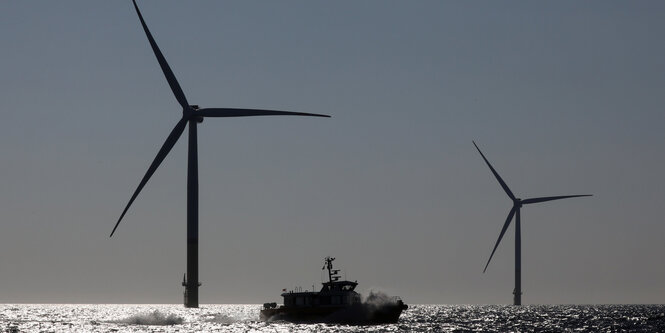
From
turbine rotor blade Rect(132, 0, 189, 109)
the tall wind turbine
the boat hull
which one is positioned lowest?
the boat hull

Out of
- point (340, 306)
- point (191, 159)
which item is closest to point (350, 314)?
point (340, 306)

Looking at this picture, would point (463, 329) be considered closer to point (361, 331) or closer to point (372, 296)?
point (372, 296)

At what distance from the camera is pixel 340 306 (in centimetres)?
16100

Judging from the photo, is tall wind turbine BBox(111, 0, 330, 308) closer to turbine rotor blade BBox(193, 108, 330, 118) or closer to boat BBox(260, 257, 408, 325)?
turbine rotor blade BBox(193, 108, 330, 118)

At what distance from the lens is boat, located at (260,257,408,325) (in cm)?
16138

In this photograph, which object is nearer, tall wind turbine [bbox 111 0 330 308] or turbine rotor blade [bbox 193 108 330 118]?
turbine rotor blade [bbox 193 108 330 118]

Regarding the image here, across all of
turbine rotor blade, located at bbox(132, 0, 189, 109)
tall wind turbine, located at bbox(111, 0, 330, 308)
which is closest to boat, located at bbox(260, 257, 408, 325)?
tall wind turbine, located at bbox(111, 0, 330, 308)

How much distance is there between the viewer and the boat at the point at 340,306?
161m

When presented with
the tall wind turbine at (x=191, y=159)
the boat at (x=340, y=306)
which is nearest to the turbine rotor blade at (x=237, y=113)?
the tall wind turbine at (x=191, y=159)

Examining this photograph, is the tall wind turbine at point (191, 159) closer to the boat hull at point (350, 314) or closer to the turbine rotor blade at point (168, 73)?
the turbine rotor blade at point (168, 73)

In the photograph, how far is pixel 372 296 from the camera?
164125mm

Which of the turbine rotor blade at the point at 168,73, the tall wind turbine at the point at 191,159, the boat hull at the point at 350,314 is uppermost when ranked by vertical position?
the turbine rotor blade at the point at 168,73

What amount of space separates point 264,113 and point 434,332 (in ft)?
138

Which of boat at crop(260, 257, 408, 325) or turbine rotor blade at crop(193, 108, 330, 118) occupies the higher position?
turbine rotor blade at crop(193, 108, 330, 118)
